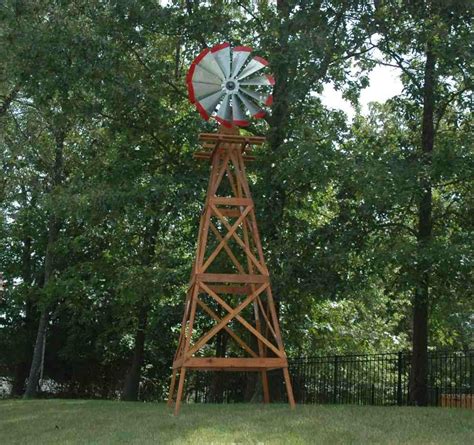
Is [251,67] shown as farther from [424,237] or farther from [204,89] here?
[424,237]

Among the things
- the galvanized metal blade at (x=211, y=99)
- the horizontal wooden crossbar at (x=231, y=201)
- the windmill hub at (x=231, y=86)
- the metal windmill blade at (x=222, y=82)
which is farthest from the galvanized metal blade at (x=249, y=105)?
the horizontal wooden crossbar at (x=231, y=201)

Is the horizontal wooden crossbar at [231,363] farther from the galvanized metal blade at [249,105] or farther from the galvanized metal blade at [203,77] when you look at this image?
the galvanized metal blade at [203,77]

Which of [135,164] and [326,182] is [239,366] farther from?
[135,164]

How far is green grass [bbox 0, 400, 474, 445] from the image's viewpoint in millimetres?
7328

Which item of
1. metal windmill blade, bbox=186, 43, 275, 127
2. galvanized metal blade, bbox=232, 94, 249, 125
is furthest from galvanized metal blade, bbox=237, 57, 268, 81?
galvanized metal blade, bbox=232, 94, 249, 125

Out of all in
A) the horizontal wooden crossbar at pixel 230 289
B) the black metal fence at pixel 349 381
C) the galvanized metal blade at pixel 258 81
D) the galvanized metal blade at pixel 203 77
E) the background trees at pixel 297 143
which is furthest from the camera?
the black metal fence at pixel 349 381

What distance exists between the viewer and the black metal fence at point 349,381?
52.7 ft

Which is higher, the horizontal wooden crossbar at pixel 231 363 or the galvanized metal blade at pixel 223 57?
the galvanized metal blade at pixel 223 57

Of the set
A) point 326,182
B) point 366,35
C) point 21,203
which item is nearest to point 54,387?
point 21,203

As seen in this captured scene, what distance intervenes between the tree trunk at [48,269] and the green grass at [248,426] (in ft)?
33.0

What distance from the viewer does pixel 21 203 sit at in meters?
23.6

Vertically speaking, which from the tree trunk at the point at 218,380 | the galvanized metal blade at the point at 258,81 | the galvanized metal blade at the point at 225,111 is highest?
the galvanized metal blade at the point at 258,81

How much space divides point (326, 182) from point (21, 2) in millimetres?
8182

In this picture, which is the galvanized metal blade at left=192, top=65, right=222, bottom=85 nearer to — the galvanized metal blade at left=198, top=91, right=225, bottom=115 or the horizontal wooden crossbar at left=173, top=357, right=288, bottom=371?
the galvanized metal blade at left=198, top=91, right=225, bottom=115
